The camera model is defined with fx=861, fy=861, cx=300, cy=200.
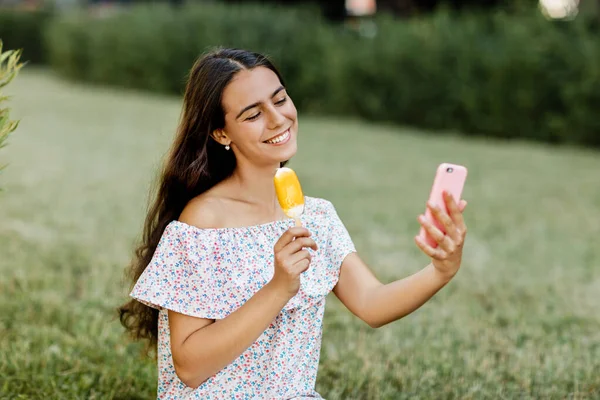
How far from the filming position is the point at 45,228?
20.2ft

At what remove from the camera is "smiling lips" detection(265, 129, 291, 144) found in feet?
8.21

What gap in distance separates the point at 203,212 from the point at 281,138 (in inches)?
12.3

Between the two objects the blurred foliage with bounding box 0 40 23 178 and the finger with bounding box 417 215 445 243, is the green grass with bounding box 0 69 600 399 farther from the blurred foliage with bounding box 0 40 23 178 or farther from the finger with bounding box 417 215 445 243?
the finger with bounding box 417 215 445 243

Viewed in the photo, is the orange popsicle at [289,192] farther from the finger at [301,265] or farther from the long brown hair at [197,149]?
the long brown hair at [197,149]

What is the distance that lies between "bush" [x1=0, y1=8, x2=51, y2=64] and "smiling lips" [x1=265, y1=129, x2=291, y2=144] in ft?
81.0

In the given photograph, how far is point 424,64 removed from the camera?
13.1 meters

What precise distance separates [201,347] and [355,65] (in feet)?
39.4

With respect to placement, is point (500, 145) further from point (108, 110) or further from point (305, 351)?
point (305, 351)

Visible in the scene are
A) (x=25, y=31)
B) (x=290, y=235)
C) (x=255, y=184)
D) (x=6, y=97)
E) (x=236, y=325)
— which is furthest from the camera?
(x=25, y=31)

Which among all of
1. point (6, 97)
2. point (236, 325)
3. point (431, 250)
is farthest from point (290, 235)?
point (6, 97)

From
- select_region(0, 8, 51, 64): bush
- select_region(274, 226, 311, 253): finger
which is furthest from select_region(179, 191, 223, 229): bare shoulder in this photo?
select_region(0, 8, 51, 64): bush

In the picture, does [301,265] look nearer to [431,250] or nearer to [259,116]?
[431,250]

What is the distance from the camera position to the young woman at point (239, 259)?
235 cm

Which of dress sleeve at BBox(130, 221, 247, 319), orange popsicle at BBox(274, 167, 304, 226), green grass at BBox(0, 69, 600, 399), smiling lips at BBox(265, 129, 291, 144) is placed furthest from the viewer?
green grass at BBox(0, 69, 600, 399)
